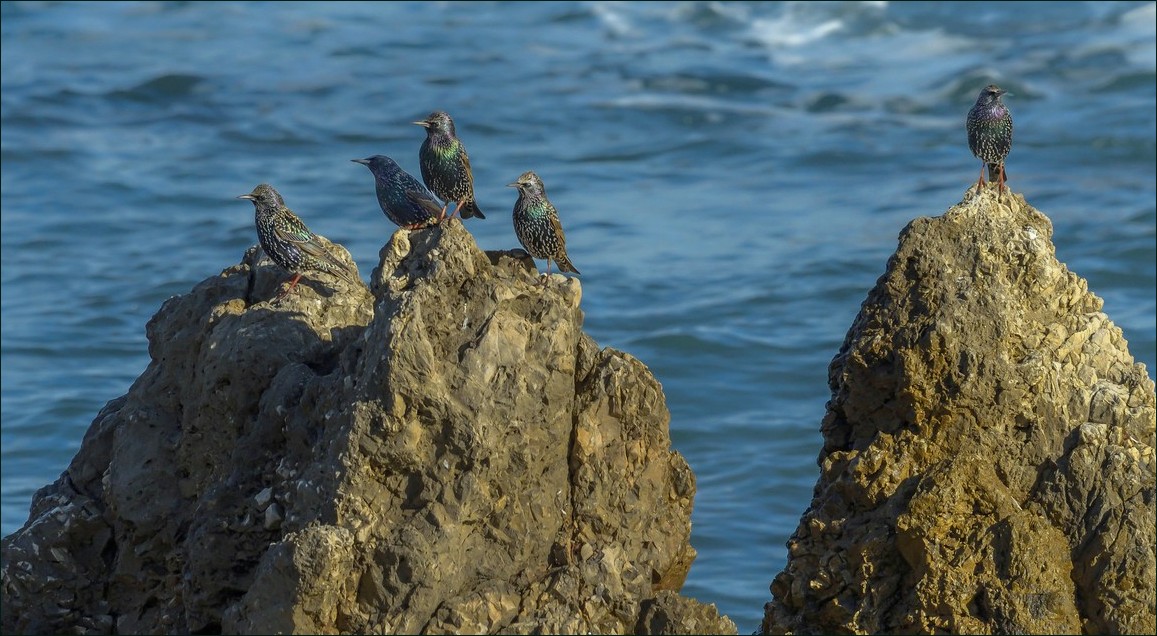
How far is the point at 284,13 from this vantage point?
1710 inches

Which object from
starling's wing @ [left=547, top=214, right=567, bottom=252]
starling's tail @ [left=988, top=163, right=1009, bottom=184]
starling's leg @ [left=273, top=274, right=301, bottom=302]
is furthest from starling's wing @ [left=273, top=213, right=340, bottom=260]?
starling's tail @ [left=988, top=163, right=1009, bottom=184]

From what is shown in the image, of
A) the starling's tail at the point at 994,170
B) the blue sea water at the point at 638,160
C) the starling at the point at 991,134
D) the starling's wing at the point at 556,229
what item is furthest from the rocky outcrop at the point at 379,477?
the blue sea water at the point at 638,160

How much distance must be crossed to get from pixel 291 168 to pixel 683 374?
12025 mm

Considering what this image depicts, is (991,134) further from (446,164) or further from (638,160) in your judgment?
(638,160)

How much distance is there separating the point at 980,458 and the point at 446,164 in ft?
13.0

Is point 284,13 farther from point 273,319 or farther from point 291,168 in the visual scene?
point 273,319

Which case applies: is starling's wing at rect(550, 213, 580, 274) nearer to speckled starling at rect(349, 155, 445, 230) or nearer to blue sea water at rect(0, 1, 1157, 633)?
speckled starling at rect(349, 155, 445, 230)

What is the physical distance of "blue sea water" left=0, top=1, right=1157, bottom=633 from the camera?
23.3m

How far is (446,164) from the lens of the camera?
1057cm

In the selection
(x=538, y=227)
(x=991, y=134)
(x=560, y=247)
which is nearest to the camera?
(x=538, y=227)

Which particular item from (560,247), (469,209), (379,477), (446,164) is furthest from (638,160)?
(379,477)

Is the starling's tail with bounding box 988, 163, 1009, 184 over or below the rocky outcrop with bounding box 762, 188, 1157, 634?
over

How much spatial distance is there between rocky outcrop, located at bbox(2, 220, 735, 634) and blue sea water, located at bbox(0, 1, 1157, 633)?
8166 millimetres

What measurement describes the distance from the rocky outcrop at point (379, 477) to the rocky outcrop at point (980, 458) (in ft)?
2.65
